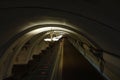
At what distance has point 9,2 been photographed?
812 centimetres

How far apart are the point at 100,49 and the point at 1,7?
7025mm

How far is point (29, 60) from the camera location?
2405 centimetres

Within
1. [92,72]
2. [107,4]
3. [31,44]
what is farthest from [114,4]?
[31,44]

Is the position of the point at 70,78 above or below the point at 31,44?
below

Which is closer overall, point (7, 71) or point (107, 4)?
point (107, 4)

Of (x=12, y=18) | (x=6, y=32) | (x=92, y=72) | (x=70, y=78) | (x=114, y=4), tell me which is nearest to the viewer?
(x=114, y=4)

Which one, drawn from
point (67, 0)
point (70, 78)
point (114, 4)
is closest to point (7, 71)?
point (70, 78)

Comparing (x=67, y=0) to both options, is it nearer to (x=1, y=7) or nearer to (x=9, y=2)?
(x=9, y=2)

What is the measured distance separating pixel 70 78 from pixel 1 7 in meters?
6.33

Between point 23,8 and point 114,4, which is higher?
point 23,8

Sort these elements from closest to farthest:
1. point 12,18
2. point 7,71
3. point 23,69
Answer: point 12,18, point 7,71, point 23,69

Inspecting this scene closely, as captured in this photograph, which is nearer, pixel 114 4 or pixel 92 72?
pixel 114 4

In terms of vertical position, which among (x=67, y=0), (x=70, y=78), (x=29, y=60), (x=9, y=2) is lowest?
(x=70, y=78)

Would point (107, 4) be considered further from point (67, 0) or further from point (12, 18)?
point (12, 18)
